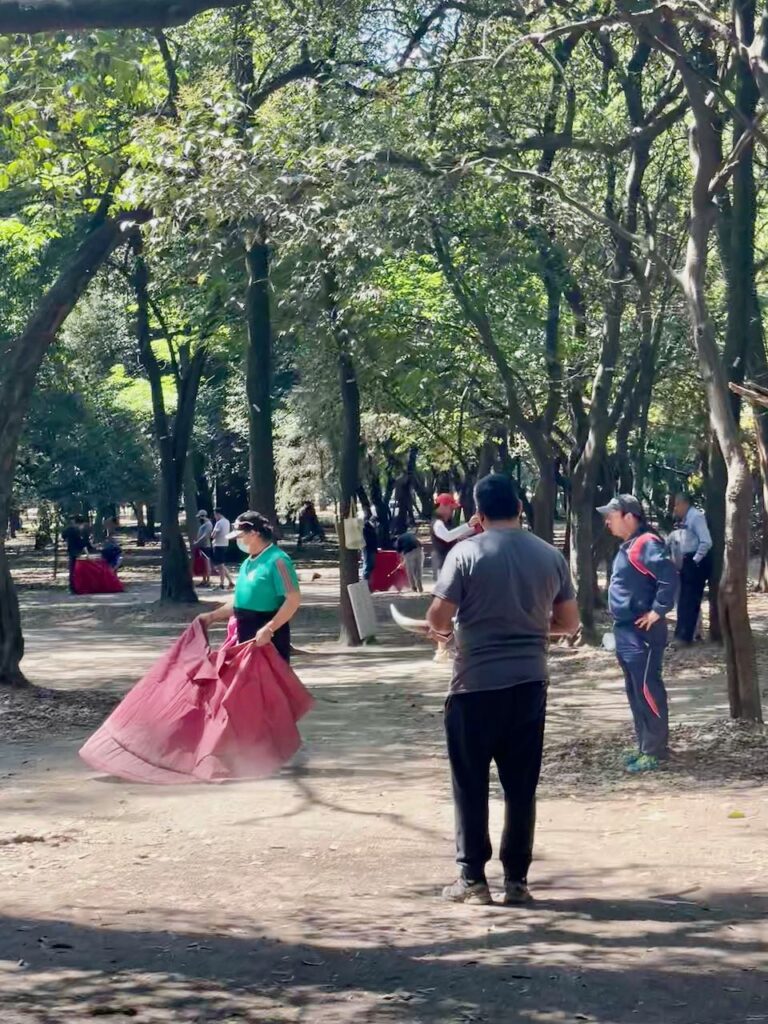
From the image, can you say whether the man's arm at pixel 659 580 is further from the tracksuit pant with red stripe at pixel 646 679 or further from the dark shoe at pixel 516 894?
the dark shoe at pixel 516 894

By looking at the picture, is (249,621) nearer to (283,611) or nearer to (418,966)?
(283,611)

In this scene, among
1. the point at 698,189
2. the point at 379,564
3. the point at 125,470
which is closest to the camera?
the point at 698,189

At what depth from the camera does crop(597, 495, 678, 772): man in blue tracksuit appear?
996 cm

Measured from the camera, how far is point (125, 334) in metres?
48.5

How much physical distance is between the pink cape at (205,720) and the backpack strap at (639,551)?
2.43m

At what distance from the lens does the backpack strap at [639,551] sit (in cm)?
1001

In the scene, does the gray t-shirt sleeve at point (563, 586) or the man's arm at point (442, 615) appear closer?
the man's arm at point (442, 615)

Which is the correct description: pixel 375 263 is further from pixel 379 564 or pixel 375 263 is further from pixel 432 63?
pixel 379 564

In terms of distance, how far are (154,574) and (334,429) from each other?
25.6 ft

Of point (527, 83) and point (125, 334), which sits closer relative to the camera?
point (527, 83)

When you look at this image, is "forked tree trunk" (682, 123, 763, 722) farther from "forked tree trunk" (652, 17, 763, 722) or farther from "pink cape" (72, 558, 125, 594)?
"pink cape" (72, 558, 125, 594)

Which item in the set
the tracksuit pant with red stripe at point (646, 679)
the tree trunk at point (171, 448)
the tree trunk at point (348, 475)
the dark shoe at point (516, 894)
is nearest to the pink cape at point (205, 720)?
the tracksuit pant with red stripe at point (646, 679)

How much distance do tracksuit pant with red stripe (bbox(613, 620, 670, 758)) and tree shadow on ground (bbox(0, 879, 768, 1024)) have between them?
315 cm

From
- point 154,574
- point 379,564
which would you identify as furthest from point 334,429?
point 154,574
